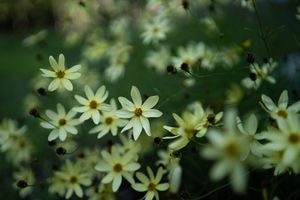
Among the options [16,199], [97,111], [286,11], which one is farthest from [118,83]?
[97,111]

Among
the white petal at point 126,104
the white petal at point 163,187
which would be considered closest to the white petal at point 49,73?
the white petal at point 126,104

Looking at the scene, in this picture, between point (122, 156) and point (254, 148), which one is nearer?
point (254, 148)

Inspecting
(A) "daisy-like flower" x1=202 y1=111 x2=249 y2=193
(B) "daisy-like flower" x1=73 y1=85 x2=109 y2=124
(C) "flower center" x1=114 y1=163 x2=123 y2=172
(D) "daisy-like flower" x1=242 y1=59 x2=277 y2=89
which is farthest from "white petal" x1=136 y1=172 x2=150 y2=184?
(A) "daisy-like flower" x1=202 y1=111 x2=249 y2=193

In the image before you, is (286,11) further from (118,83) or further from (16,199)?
(16,199)

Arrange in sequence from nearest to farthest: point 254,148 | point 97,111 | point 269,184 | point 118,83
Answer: point 254,148 < point 269,184 < point 97,111 < point 118,83

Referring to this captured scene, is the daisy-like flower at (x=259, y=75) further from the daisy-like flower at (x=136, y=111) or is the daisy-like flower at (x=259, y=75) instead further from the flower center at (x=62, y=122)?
the flower center at (x=62, y=122)
